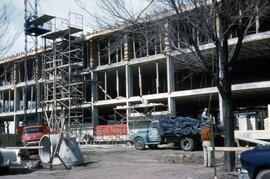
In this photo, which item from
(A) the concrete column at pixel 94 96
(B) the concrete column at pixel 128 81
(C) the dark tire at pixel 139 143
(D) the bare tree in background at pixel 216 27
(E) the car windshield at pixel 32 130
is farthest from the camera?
(A) the concrete column at pixel 94 96

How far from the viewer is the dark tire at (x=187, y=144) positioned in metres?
31.0

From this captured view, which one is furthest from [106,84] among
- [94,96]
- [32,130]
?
[32,130]

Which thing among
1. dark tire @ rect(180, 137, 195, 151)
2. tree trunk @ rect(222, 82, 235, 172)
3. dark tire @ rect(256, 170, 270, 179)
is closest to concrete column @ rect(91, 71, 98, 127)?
dark tire @ rect(180, 137, 195, 151)

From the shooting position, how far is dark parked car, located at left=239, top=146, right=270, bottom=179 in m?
10.5

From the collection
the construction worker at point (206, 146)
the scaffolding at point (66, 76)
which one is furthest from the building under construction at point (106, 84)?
the construction worker at point (206, 146)

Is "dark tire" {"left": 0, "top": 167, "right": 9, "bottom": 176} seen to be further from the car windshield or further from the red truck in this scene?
the car windshield

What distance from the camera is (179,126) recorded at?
32.2 metres

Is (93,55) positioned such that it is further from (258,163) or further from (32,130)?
(258,163)

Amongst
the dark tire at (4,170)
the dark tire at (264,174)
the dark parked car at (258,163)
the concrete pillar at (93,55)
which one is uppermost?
the concrete pillar at (93,55)

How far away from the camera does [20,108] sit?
Result: 65.1 metres

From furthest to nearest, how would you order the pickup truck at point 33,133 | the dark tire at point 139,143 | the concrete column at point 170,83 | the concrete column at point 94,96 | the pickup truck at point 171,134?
1. the concrete column at point 94,96
2. the concrete column at point 170,83
3. the dark tire at point 139,143
4. the pickup truck at point 33,133
5. the pickup truck at point 171,134

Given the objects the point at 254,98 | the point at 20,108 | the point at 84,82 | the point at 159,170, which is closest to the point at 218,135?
the point at 159,170

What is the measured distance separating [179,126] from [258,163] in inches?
851

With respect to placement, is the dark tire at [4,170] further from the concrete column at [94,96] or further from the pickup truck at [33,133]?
the concrete column at [94,96]
